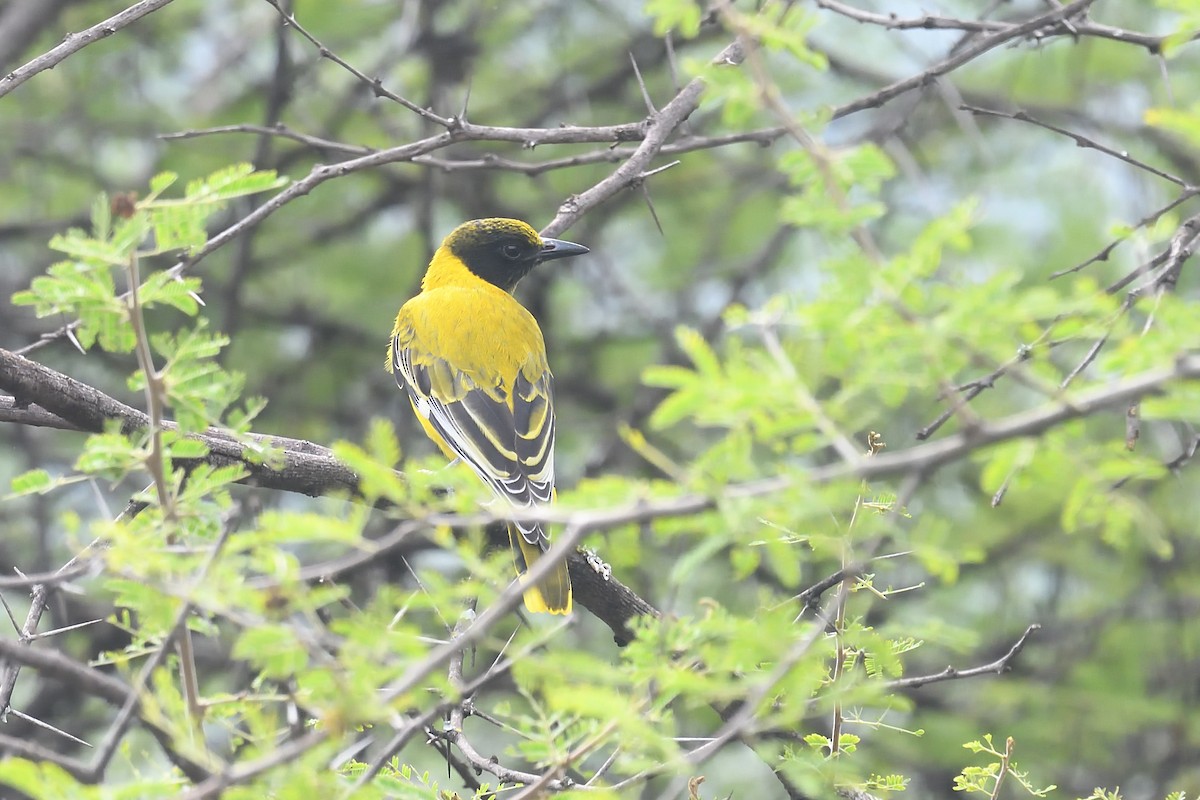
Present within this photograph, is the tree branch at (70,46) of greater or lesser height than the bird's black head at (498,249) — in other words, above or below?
above

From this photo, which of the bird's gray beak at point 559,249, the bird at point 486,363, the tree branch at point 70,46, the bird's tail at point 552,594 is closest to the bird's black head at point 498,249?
the bird at point 486,363

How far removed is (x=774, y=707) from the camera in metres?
2.99

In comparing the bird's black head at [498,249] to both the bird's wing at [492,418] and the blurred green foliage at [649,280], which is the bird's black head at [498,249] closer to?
the blurred green foliage at [649,280]

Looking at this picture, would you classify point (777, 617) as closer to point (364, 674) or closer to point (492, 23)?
point (364, 674)

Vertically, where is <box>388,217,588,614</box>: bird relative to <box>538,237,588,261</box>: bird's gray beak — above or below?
below

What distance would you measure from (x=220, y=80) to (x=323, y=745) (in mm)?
6682

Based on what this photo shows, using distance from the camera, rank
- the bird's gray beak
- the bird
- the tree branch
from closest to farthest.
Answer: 1. the tree branch
2. the bird
3. the bird's gray beak

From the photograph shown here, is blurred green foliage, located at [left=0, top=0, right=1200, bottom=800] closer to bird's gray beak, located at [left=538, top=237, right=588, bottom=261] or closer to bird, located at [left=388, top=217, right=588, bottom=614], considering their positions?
bird, located at [left=388, top=217, right=588, bottom=614]

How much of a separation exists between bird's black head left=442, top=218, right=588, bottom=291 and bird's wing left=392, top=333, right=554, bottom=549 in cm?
75

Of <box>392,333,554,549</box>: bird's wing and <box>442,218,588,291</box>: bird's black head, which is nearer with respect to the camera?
<box>392,333,554,549</box>: bird's wing

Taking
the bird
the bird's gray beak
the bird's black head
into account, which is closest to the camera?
the bird

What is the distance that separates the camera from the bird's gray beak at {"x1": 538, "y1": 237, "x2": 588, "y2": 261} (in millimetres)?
6055

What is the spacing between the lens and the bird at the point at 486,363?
5.07m

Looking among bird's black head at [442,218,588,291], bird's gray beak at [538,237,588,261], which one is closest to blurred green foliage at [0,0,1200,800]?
bird's black head at [442,218,588,291]
